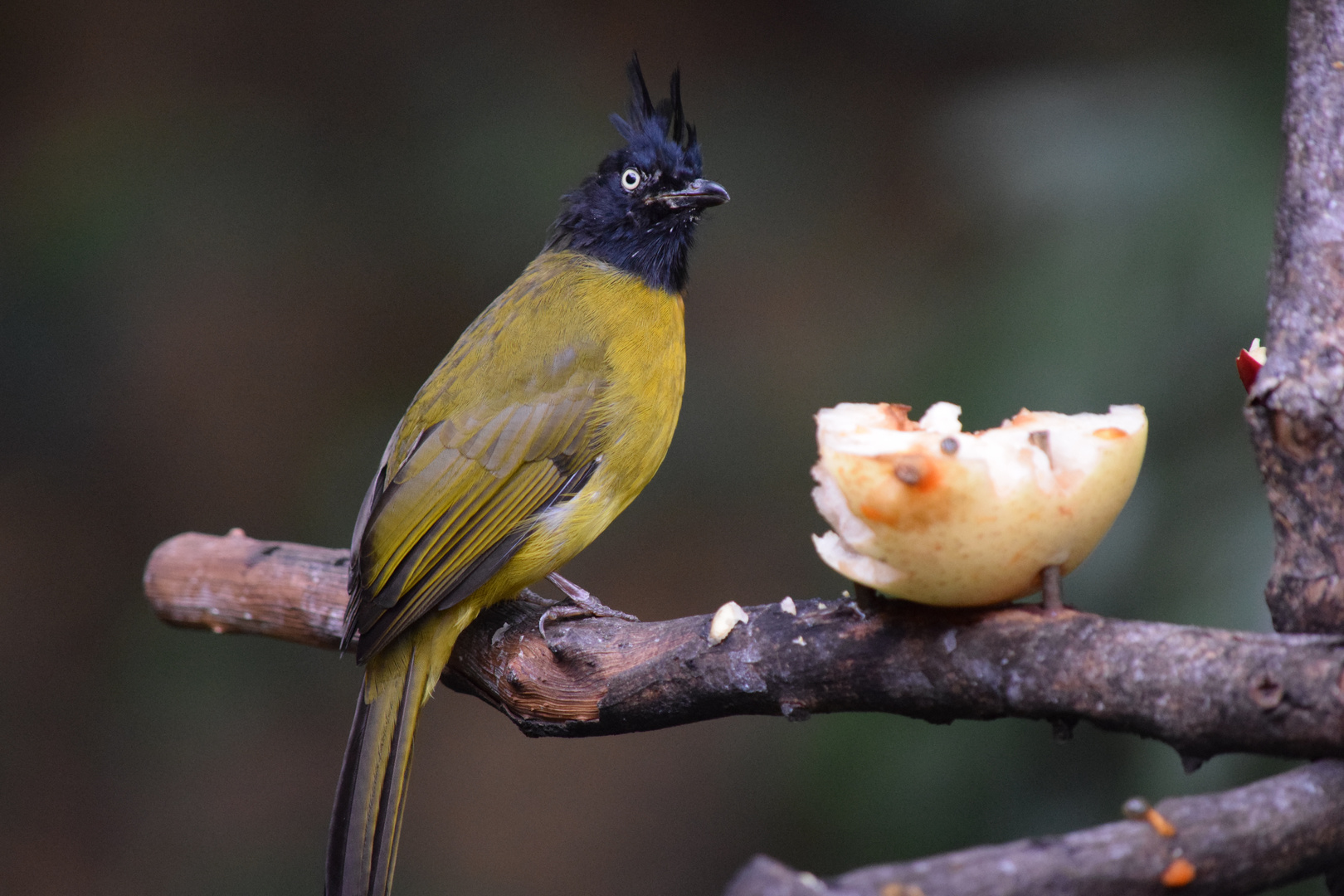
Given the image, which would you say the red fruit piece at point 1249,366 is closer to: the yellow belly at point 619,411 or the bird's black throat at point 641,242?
the yellow belly at point 619,411

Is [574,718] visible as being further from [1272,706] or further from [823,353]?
[823,353]

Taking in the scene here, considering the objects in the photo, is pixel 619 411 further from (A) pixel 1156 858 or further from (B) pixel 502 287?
(B) pixel 502 287

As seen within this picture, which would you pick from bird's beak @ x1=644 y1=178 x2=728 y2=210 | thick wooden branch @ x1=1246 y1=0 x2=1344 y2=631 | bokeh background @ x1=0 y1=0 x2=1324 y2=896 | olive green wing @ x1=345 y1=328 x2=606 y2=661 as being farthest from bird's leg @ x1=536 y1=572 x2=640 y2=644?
thick wooden branch @ x1=1246 y1=0 x2=1344 y2=631

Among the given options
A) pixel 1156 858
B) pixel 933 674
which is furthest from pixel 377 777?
pixel 1156 858

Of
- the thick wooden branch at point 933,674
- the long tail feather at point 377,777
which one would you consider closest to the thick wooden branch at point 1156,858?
the thick wooden branch at point 933,674

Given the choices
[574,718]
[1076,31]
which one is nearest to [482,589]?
[574,718]

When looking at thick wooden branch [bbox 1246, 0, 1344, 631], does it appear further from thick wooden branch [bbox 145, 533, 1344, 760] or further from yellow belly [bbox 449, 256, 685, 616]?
yellow belly [bbox 449, 256, 685, 616]
